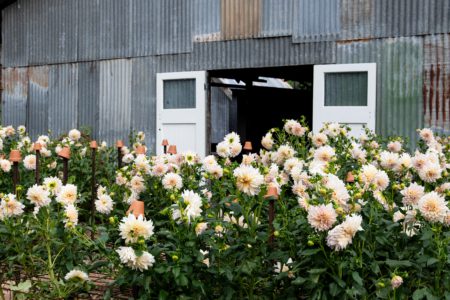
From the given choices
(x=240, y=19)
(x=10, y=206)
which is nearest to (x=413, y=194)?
(x=10, y=206)

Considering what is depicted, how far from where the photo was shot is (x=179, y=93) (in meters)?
9.22

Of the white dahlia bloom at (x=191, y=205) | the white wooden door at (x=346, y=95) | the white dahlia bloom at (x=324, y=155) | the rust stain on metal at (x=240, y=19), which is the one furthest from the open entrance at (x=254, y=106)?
the white dahlia bloom at (x=191, y=205)

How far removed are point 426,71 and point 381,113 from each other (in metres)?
0.67

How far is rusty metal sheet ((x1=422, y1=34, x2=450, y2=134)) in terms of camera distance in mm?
7145

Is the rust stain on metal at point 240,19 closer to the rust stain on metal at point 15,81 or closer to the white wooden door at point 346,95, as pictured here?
the white wooden door at point 346,95

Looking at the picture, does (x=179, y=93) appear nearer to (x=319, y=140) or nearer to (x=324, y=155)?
(x=319, y=140)

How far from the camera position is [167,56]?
9.30 meters

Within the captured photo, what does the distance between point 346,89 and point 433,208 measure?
5.39m

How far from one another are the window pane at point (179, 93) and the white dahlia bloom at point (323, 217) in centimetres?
675

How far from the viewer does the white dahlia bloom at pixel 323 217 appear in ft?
7.86

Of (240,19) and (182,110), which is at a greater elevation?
(240,19)

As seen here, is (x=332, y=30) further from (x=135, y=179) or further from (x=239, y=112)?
(x=239, y=112)

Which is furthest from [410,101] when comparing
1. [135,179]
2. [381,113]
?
[135,179]

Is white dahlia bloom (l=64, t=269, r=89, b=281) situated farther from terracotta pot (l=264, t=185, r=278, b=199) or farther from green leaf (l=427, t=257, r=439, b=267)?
green leaf (l=427, t=257, r=439, b=267)
